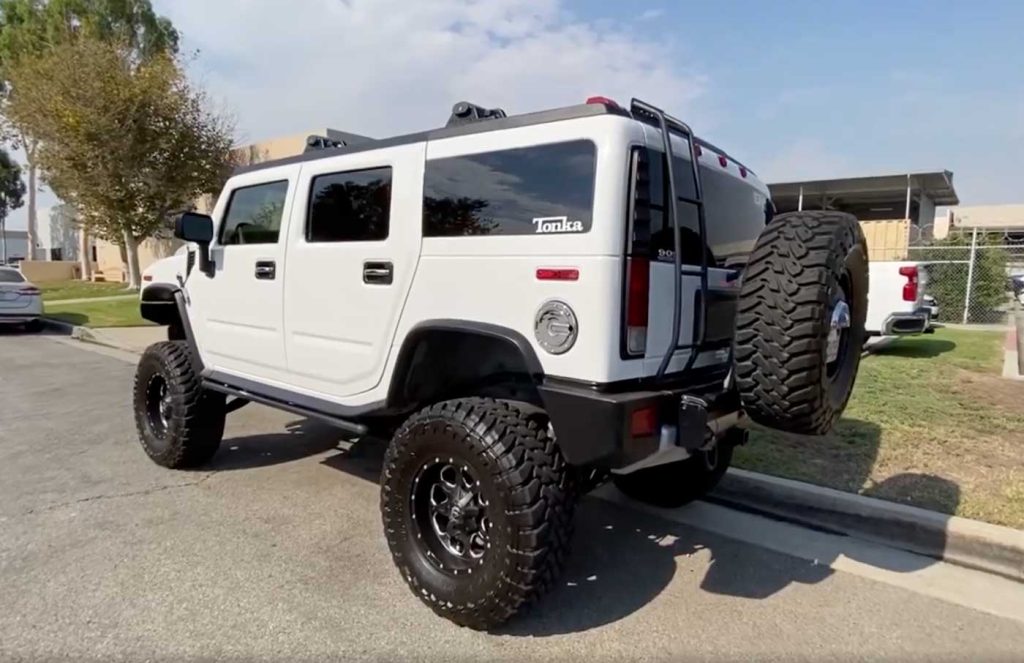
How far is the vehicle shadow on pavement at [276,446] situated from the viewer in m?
5.00

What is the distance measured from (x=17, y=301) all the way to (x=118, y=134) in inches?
310

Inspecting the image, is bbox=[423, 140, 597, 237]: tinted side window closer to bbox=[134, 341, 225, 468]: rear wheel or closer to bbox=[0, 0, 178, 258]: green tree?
bbox=[134, 341, 225, 468]: rear wheel

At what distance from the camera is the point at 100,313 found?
16.4 m

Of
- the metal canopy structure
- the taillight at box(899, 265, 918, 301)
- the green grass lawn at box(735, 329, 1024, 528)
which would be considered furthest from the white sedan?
the metal canopy structure

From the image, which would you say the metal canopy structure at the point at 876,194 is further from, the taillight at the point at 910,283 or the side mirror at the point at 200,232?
the side mirror at the point at 200,232

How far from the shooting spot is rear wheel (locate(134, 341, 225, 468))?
455 centimetres

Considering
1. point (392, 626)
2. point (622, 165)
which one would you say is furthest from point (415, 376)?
point (622, 165)

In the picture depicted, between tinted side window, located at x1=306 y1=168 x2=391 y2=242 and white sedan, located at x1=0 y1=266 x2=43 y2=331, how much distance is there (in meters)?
14.2

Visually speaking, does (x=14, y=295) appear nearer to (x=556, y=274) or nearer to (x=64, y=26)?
(x=556, y=274)

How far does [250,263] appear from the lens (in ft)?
13.3

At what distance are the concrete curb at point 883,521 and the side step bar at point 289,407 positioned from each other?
2473 millimetres

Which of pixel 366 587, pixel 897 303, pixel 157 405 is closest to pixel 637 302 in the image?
pixel 366 587

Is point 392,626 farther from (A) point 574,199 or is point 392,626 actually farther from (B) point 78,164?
(B) point 78,164

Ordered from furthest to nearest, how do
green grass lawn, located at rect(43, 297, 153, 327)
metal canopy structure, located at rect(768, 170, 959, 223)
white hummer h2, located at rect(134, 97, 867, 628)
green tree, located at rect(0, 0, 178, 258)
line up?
1. green tree, located at rect(0, 0, 178, 258)
2. metal canopy structure, located at rect(768, 170, 959, 223)
3. green grass lawn, located at rect(43, 297, 153, 327)
4. white hummer h2, located at rect(134, 97, 867, 628)
